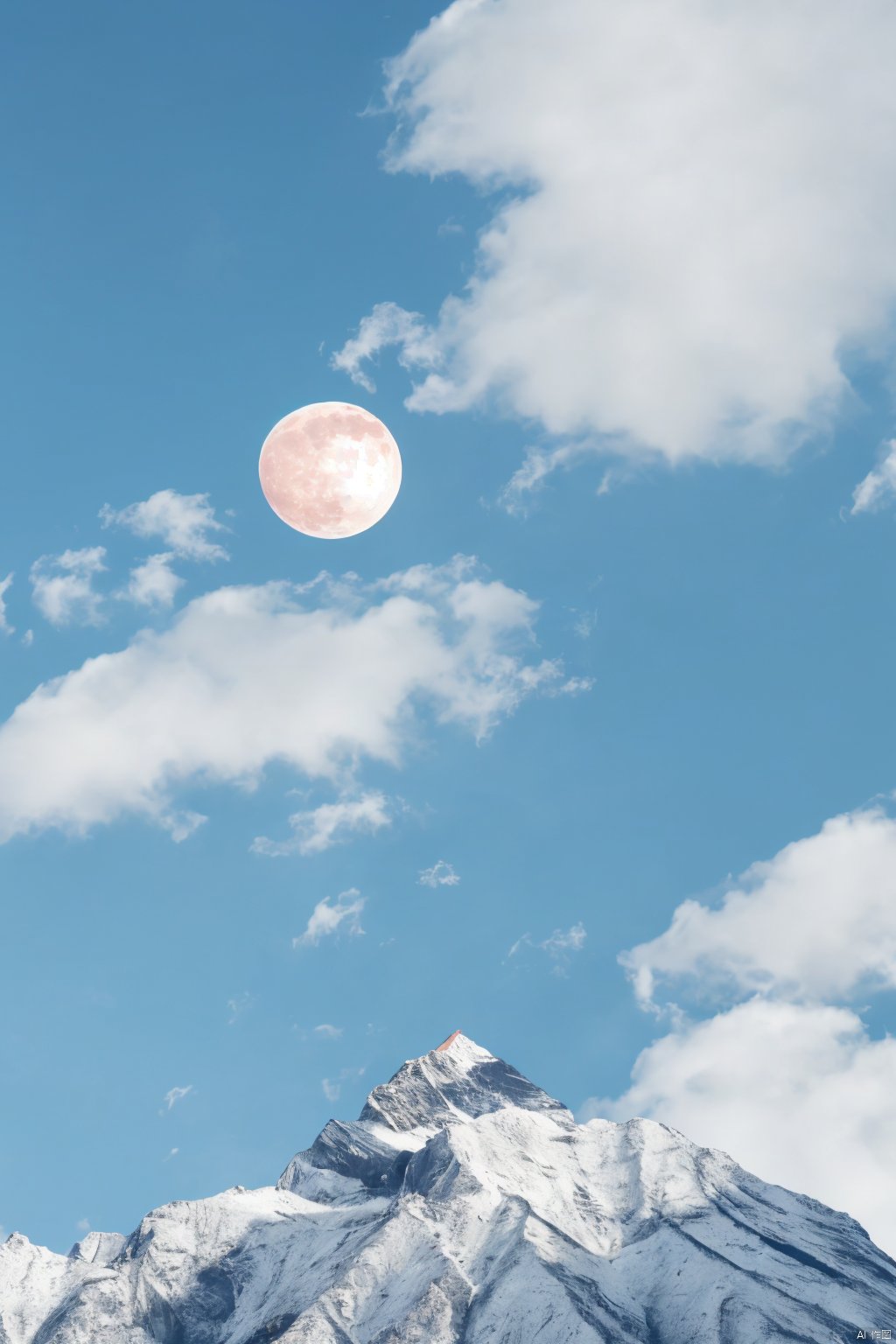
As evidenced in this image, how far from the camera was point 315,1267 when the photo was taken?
197 meters

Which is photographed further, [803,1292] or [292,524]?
[803,1292]

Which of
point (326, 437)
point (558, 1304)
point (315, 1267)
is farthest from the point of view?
point (315, 1267)

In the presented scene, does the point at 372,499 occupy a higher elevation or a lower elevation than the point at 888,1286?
higher

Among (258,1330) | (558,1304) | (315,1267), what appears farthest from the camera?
(315,1267)

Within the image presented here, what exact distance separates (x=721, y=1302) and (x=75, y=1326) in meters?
89.7

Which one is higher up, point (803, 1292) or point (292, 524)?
point (292, 524)

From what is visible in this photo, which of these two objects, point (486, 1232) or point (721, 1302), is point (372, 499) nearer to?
point (721, 1302)

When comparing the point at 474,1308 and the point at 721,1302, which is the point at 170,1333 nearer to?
the point at 474,1308

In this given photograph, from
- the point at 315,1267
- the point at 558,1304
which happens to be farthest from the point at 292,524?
the point at 315,1267

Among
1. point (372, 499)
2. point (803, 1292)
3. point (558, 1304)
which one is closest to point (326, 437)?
point (372, 499)

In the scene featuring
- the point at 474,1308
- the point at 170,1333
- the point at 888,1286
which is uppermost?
the point at 170,1333

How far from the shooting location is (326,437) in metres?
54.9

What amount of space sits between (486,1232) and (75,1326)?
5916cm

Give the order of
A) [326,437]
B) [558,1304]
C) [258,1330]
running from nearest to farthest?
[326,437] < [558,1304] < [258,1330]
